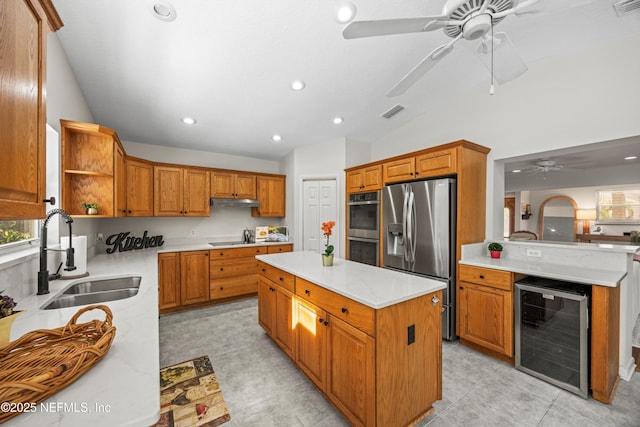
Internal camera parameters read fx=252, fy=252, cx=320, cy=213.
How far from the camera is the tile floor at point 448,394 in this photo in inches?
67.8

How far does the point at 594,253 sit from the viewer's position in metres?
2.38

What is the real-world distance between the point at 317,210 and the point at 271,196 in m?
0.97

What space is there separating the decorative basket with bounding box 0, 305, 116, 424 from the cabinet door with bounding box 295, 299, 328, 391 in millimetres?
1256

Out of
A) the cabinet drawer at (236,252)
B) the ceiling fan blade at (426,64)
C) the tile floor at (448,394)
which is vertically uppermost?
the ceiling fan blade at (426,64)

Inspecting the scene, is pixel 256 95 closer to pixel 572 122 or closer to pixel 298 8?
pixel 298 8

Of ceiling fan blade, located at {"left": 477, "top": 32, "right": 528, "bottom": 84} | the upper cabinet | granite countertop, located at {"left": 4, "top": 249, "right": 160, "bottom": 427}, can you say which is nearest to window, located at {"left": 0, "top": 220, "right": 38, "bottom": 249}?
granite countertop, located at {"left": 4, "top": 249, "right": 160, "bottom": 427}

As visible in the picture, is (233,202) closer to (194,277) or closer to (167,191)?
(167,191)

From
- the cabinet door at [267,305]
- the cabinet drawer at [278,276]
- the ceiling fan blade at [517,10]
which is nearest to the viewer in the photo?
the ceiling fan blade at [517,10]

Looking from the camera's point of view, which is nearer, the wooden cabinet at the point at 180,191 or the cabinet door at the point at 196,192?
the wooden cabinet at the point at 180,191

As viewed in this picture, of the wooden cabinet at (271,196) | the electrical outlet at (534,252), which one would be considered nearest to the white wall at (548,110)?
the electrical outlet at (534,252)

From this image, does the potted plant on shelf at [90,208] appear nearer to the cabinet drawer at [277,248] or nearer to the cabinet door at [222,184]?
the cabinet door at [222,184]

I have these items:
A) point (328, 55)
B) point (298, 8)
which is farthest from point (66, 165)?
point (328, 55)

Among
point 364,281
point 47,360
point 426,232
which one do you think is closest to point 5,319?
point 47,360

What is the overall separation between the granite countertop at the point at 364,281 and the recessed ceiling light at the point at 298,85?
6.44 ft
